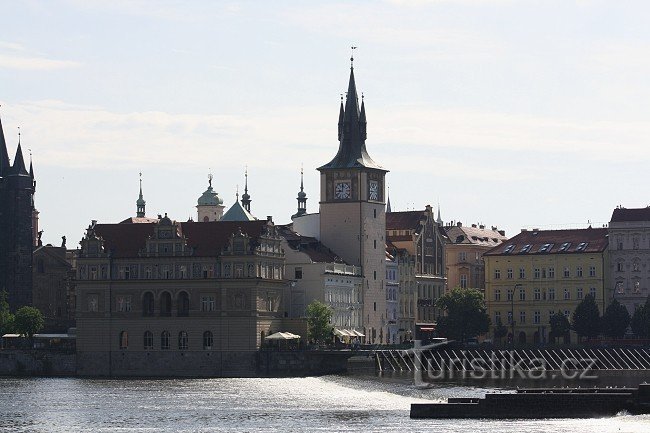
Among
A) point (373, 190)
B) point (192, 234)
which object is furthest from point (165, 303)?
point (373, 190)

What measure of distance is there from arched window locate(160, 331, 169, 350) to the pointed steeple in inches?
1081

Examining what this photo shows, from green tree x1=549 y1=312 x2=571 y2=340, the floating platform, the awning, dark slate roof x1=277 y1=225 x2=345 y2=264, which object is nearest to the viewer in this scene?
the floating platform

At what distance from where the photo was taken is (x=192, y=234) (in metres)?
180

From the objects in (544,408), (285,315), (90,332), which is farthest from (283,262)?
(544,408)

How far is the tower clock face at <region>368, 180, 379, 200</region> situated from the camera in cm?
19412

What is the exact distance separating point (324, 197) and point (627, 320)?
104ft

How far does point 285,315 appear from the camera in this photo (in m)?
185

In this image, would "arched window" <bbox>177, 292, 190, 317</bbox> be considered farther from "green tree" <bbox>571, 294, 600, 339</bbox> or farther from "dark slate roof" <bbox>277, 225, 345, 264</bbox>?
"green tree" <bbox>571, 294, 600, 339</bbox>

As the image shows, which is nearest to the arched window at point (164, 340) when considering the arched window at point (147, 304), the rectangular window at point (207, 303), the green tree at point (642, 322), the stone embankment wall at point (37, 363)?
the arched window at point (147, 304)

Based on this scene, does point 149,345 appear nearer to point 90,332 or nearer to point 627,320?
point 90,332

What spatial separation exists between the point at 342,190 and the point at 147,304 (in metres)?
25.5

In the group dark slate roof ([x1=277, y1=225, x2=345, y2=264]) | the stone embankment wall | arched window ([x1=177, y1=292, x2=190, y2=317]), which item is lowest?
the stone embankment wall

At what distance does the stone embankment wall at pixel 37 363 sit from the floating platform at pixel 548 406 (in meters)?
77.6

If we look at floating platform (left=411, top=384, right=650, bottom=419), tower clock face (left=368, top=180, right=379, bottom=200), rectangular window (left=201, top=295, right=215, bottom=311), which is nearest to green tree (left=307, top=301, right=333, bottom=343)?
rectangular window (left=201, top=295, right=215, bottom=311)
